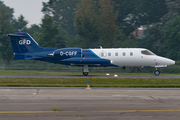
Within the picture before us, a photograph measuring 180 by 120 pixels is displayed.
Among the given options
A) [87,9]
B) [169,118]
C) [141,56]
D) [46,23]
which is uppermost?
[87,9]

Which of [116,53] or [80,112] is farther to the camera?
[116,53]

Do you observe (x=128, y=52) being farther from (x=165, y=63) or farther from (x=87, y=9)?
(x=87, y=9)

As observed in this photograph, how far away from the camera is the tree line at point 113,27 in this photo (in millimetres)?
49419

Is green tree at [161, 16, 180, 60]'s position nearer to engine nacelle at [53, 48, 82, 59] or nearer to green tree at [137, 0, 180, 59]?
green tree at [137, 0, 180, 59]

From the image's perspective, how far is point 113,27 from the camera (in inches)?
2175

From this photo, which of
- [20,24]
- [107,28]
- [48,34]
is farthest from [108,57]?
[20,24]

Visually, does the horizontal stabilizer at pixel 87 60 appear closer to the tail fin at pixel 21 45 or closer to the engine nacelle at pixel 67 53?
the engine nacelle at pixel 67 53

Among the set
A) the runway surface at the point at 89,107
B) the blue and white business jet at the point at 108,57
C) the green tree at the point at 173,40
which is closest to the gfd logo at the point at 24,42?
the blue and white business jet at the point at 108,57

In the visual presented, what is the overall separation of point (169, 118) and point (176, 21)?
43.0m

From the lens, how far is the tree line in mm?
49419

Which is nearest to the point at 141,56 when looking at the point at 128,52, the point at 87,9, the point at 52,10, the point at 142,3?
the point at 128,52

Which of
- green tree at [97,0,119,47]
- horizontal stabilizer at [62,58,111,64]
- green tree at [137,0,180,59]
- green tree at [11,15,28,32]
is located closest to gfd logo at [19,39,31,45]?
horizontal stabilizer at [62,58,111,64]

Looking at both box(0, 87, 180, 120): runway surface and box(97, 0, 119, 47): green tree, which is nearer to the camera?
box(0, 87, 180, 120): runway surface

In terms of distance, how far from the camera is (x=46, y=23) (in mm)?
49938
